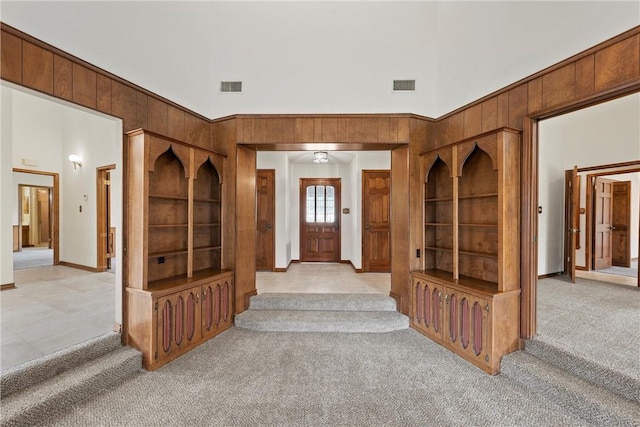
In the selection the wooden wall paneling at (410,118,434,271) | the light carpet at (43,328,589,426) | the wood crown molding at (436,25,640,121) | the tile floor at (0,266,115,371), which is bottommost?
the light carpet at (43,328,589,426)

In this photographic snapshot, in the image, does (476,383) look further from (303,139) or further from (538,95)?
(303,139)

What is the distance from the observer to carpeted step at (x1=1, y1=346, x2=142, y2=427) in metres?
1.79

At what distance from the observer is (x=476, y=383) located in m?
2.29

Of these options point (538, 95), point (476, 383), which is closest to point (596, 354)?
point (476, 383)

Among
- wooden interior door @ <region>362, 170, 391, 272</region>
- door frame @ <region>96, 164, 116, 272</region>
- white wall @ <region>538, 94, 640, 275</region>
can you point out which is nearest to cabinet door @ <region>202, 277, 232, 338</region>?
wooden interior door @ <region>362, 170, 391, 272</region>

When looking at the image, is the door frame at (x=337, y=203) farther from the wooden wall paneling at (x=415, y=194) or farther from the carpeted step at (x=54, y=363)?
the carpeted step at (x=54, y=363)

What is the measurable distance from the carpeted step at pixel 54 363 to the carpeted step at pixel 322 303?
1.53 m

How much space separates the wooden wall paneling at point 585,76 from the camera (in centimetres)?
211

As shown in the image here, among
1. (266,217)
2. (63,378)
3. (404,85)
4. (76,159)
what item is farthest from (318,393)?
(76,159)

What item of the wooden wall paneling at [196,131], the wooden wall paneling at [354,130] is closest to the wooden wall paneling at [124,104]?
the wooden wall paneling at [196,131]

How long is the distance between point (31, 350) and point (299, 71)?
3909mm

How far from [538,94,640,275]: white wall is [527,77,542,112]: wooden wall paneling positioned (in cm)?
325

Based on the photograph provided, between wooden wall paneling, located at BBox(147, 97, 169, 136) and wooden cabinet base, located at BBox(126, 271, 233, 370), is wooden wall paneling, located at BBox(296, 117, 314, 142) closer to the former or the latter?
wooden wall paneling, located at BBox(147, 97, 169, 136)

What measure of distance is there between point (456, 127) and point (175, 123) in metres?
3.32
